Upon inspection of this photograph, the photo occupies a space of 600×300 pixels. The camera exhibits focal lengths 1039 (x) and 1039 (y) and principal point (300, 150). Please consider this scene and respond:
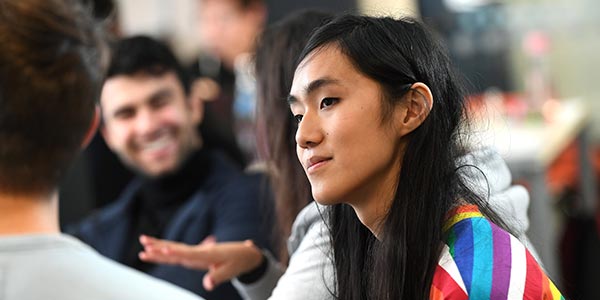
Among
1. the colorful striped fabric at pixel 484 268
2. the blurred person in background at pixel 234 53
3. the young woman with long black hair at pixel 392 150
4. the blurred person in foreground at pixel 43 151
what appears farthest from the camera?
the blurred person in background at pixel 234 53

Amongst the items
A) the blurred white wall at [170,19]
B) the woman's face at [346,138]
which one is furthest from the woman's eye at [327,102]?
the blurred white wall at [170,19]

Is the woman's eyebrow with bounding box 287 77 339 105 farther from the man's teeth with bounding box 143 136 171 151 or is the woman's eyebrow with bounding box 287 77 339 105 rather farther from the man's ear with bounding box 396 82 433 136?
the man's teeth with bounding box 143 136 171 151

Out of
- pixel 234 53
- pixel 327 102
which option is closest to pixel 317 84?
pixel 327 102

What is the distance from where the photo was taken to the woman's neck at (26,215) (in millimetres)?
1126

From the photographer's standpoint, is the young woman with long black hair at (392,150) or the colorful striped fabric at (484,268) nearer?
the colorful striped fabric at (484,268)

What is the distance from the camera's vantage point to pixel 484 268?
129 centimetres

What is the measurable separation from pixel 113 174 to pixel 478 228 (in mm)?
2819

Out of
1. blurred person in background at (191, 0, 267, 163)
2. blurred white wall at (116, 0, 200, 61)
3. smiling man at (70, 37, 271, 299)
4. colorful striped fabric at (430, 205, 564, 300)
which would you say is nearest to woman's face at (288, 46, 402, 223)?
Answer: colorful striped fabric at (430, 205, 564, 300)

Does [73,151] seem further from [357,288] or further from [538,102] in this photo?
[538,102]

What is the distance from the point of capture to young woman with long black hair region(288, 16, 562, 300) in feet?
4.56

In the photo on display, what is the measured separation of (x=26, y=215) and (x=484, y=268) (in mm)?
556

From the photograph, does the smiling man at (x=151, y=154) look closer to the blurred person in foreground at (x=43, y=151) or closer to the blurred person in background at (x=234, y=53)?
the blurred person in foreground at (x=43, y=151)

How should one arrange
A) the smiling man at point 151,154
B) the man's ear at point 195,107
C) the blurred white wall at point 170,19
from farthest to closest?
1. the blurred white wall at point 170,19
2. the man's ear at point 195,107
3. the smiling man at point 151,154

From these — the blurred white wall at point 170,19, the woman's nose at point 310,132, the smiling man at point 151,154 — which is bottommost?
the blurred white wall at point 170,19
